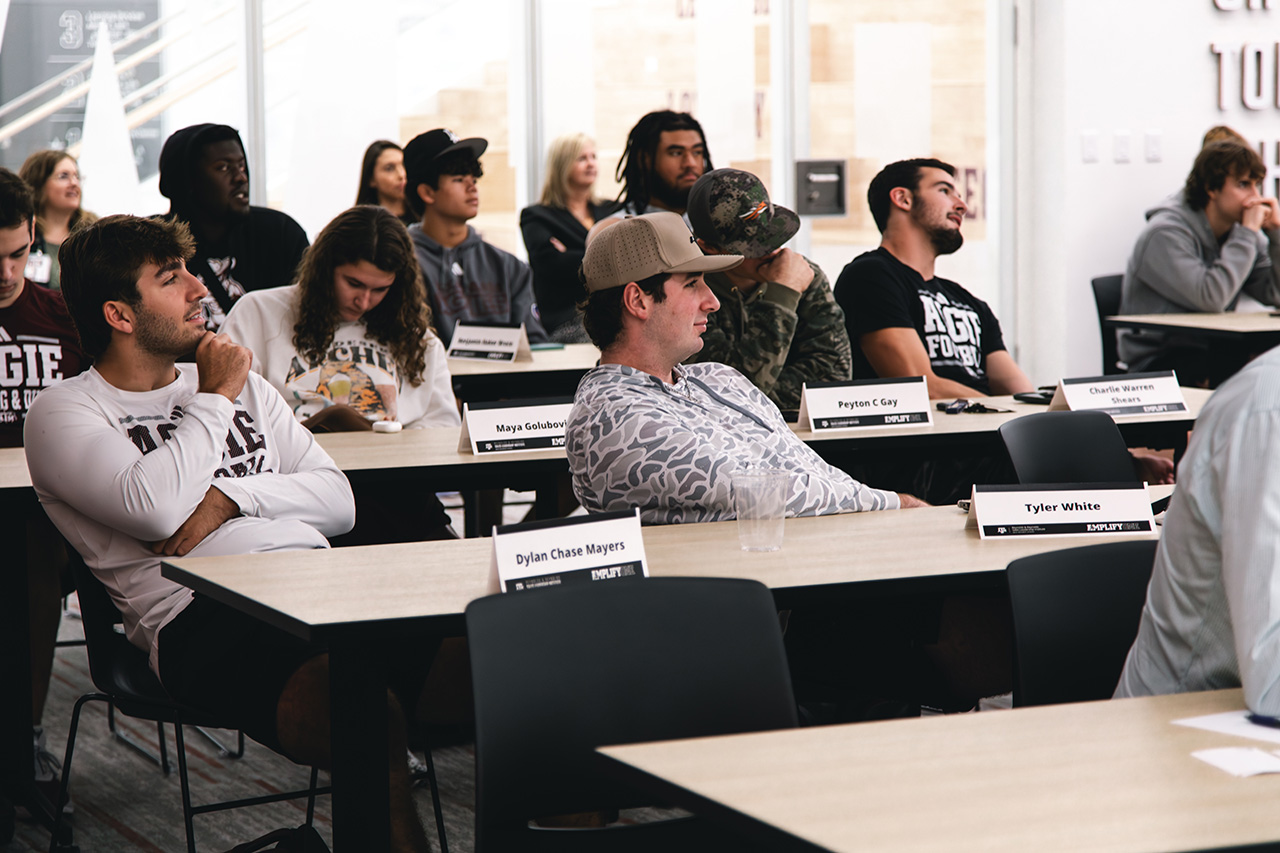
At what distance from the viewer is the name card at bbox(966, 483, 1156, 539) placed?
2393 millimetres

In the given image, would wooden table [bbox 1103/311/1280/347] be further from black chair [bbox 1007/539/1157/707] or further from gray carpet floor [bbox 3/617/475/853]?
black chair [bbox 1007/539/1157/707]

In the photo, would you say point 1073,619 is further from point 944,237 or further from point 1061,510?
point 944,237

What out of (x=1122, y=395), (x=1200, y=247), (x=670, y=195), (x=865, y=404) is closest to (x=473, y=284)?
(x=670, y=195)

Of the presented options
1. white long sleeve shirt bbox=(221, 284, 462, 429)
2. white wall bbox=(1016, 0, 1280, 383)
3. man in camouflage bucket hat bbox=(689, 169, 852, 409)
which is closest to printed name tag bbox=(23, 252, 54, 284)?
white long sleeve shirt bbox=(221, 284, 462, 429)

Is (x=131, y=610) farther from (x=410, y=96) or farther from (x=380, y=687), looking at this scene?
(x=410, y=96)

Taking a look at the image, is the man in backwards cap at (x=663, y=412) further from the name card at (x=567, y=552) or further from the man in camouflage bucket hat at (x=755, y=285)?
the man in camouflage bucket hat at (x=755, y=285)

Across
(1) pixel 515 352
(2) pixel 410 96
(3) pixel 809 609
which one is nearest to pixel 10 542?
(3) pixel 809 609

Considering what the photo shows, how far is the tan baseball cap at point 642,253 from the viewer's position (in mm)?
2623

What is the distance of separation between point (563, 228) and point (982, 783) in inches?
214

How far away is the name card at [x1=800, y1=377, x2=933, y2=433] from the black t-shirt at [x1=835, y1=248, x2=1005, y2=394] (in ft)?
2.28

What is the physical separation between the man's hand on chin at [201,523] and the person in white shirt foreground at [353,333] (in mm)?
1139

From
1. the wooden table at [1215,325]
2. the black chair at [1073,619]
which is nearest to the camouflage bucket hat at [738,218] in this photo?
the black chair at [1073,619]

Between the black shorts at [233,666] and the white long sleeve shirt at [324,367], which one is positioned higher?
the white long sleeve shirt at [324,367]

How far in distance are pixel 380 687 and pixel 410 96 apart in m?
5.67
